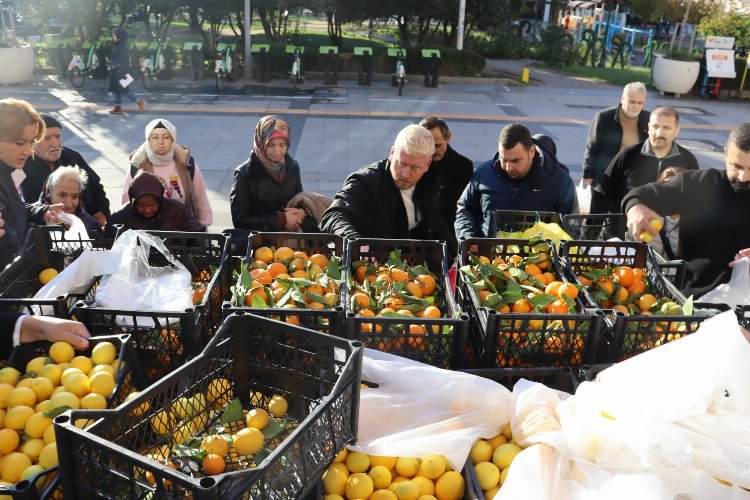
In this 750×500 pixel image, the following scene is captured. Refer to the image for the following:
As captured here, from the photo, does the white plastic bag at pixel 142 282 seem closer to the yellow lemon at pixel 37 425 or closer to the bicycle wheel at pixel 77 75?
the yellow lemon at pixel 37 425

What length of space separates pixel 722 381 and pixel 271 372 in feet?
5.03

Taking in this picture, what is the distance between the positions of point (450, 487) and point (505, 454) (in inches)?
10.0

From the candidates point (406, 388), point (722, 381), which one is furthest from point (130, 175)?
point (722, 381)

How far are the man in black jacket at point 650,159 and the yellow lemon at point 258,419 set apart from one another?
3.95 metres

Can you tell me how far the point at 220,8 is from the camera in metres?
17.8

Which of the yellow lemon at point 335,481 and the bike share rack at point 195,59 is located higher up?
the bike share rack at point 195,59

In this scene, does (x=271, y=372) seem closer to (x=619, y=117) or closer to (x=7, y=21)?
(x=619, y=117)

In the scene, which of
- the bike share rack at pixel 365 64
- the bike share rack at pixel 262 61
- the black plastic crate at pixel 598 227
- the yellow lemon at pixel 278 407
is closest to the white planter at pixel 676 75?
the bike share rack at pixel 365 64

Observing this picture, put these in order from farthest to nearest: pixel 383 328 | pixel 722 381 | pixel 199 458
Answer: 1. pixel 383 328
2. pixel 722 381
3. pixel 199 458

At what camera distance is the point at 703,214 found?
3.44 meters

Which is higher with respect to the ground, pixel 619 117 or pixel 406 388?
pixel 619 117

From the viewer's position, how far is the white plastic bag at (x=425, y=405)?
2328mm

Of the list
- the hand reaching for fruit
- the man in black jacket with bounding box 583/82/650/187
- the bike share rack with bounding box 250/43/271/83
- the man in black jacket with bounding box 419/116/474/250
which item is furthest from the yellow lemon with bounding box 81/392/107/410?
the bike share rack with bounding box 250/43/271/83

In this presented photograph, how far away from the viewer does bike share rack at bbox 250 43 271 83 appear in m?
16.8
